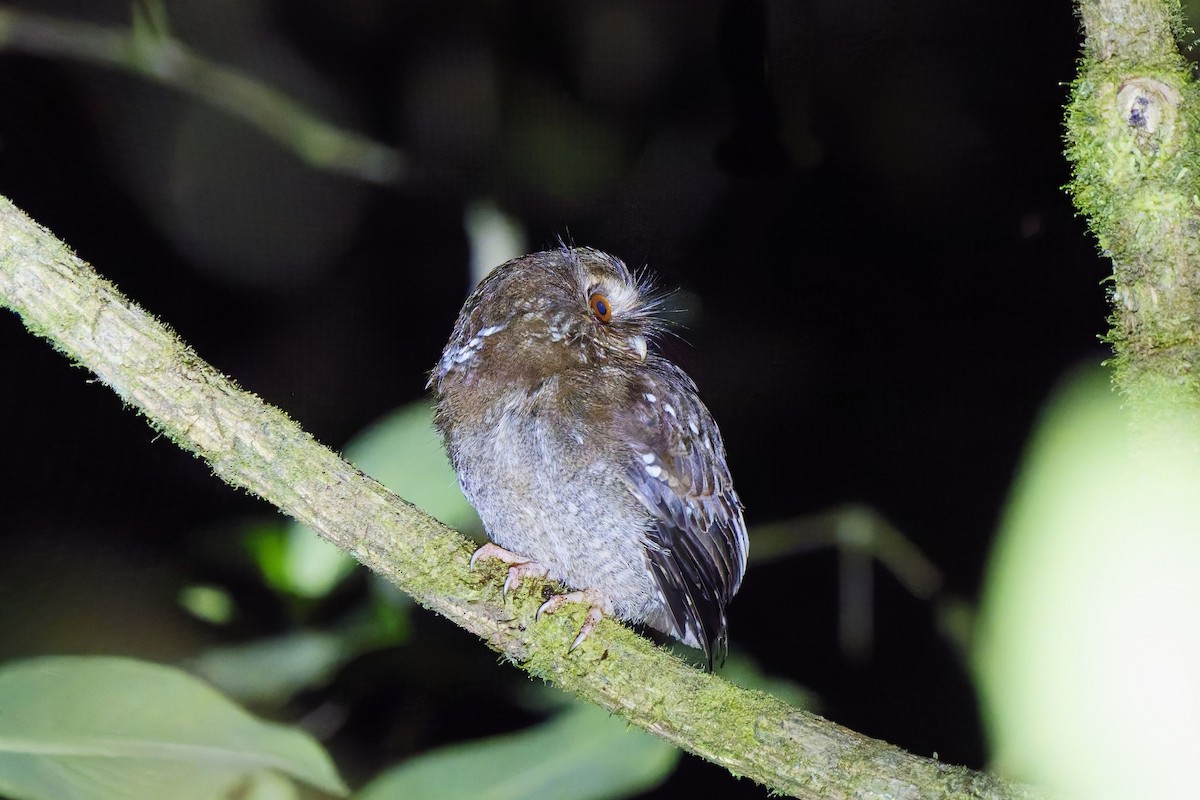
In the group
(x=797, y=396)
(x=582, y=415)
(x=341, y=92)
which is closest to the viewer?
(x=582, y=415)

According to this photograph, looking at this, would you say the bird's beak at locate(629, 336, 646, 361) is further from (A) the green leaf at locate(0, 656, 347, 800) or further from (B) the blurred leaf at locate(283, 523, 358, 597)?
(A) the green leaf at locate(0, 656, 347, 800)

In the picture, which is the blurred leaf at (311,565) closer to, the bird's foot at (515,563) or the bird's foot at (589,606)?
the bird's foot at (515,563)

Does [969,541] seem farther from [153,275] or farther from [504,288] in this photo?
[153,275]

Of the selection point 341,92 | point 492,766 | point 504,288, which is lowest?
point 492,766

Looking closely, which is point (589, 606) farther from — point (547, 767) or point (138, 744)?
point (138, 744)

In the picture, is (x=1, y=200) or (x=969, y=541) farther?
(x=969, y=541)

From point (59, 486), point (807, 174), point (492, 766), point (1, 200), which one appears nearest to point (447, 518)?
point (492, 766)

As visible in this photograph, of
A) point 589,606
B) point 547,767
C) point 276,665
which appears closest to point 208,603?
point 276,665

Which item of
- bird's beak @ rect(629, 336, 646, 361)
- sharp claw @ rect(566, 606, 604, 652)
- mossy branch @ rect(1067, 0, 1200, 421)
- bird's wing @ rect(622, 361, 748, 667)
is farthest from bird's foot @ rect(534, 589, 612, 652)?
mossy branch @ rect(1067, 0, 1200, 421)
